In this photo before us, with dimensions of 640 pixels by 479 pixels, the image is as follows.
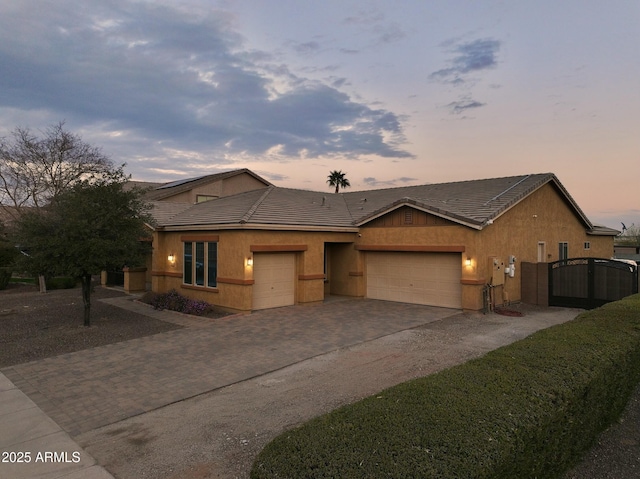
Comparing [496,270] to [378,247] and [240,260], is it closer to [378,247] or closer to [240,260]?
[378,247]

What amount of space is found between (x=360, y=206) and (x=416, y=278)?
6.39 meters

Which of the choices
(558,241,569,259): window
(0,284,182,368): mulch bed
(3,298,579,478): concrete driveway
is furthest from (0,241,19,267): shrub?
(558,241,569,259): window

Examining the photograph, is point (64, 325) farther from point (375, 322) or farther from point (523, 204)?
point (523, 204)

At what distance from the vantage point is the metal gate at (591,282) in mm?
13969

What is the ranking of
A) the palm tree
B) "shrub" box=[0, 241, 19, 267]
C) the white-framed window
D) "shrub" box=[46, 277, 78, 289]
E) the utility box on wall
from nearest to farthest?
the utility box on wall, the white-framed window, "shrub" box=[0, 241, 19, 267], "shrub" box=[46, 277, 78, 289], the palm tree

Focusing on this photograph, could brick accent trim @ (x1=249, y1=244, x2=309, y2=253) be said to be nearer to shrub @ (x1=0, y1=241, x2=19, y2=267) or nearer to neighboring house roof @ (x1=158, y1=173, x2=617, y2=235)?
neighboring house roof @ (x1=158, y1=173, x2=617, y2=235)

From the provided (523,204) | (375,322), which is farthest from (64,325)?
(523,204)

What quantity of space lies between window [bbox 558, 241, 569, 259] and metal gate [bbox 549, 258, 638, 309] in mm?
4182

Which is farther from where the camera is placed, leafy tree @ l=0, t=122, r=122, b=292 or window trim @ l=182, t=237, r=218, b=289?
leafy tree @ l=0, t=122, r=122, b=292

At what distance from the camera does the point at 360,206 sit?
21297 mm

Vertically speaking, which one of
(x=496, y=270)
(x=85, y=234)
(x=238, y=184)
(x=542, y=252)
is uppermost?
(x=238, y=184)

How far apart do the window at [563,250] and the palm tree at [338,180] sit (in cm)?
2844

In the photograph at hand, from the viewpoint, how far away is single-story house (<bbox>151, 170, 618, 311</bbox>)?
14.3 m

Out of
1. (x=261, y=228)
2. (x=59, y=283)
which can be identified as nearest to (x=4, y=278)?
(x=59, y=283)
